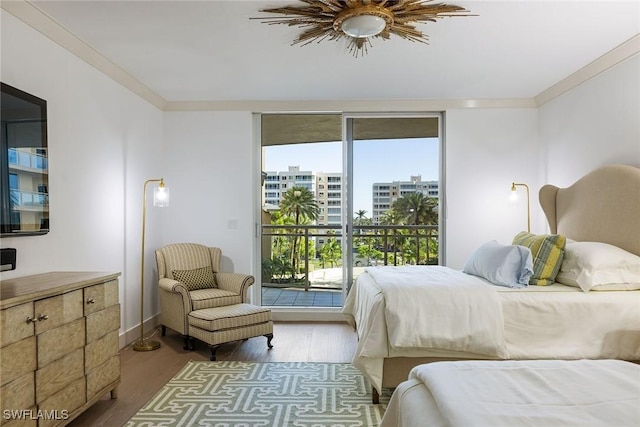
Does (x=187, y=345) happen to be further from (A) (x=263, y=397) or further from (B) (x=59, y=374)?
(B) (x=59, y=374)

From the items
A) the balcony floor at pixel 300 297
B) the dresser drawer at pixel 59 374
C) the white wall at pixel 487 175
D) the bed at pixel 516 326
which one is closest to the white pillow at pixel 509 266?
the bed at pixel 516 326

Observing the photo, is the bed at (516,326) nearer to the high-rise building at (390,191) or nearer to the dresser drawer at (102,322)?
the dresser drawer at (102,322)

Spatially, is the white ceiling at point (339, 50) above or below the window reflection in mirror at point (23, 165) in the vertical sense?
above

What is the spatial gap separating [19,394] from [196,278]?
249 cm

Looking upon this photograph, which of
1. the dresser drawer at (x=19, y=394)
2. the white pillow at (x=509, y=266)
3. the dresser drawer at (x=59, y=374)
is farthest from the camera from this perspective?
the white pillow at (x=509, y=266)

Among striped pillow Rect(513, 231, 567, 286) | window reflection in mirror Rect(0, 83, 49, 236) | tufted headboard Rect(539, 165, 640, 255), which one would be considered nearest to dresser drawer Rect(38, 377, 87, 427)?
window reflection in mirror Rect(0, 83, 49, 236)

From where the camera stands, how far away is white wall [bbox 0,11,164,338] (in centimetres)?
283

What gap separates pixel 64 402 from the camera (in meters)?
2.33

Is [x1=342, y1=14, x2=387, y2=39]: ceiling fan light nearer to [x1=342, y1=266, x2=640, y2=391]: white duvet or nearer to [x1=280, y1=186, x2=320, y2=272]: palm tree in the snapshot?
[x1=342, y1=266, x2=640, y2=391]: white duvet

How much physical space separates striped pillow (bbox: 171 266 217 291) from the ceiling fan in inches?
104

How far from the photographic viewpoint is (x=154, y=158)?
16.0ft

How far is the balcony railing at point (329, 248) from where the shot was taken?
5.33 metres

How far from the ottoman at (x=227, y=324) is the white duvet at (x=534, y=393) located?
2395mm

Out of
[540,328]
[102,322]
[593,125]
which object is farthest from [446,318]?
[593,125]
